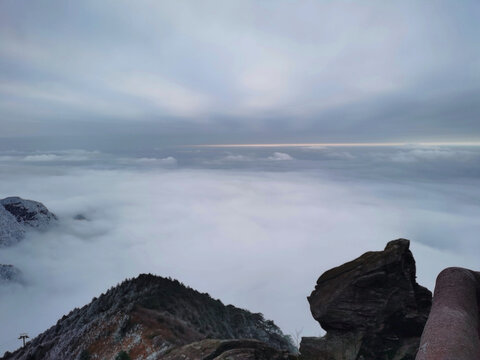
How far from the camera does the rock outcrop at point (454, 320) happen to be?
5238 millimetres

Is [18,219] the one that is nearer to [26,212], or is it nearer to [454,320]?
[26,212]

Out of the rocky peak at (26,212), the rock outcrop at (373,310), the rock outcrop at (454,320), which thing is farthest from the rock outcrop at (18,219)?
the rock outcrop at (454,320)

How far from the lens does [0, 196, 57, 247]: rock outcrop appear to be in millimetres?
162250

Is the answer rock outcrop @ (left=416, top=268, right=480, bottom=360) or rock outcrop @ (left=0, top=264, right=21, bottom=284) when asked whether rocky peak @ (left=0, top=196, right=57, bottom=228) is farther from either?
rock outcrop @ (left=416, top=268, right=480, bottom=360)

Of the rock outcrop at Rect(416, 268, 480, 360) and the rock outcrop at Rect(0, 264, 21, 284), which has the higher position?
the rock outcrop at Rect(416, 268, 480, 360)

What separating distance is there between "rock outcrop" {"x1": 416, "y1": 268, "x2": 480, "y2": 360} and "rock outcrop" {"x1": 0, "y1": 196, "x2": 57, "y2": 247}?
212m

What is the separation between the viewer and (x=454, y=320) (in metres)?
5.97

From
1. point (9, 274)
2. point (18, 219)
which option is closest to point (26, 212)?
point (18, 219)

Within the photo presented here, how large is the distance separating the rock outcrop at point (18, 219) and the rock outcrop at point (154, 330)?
167706mm

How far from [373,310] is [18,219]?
229 meters

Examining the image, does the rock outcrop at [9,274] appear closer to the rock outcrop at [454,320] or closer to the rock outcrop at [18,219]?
the rock outcrop at [18,219]

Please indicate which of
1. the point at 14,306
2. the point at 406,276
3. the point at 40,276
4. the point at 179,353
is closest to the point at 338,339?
the point at 406,276

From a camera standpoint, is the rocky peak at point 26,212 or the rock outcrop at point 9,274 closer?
the rock outcrop at point 9,274

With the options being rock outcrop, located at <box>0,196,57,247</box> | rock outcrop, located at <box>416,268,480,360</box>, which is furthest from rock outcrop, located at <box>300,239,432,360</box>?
rock outcrop, located at <box>0,196,57,247</box>
